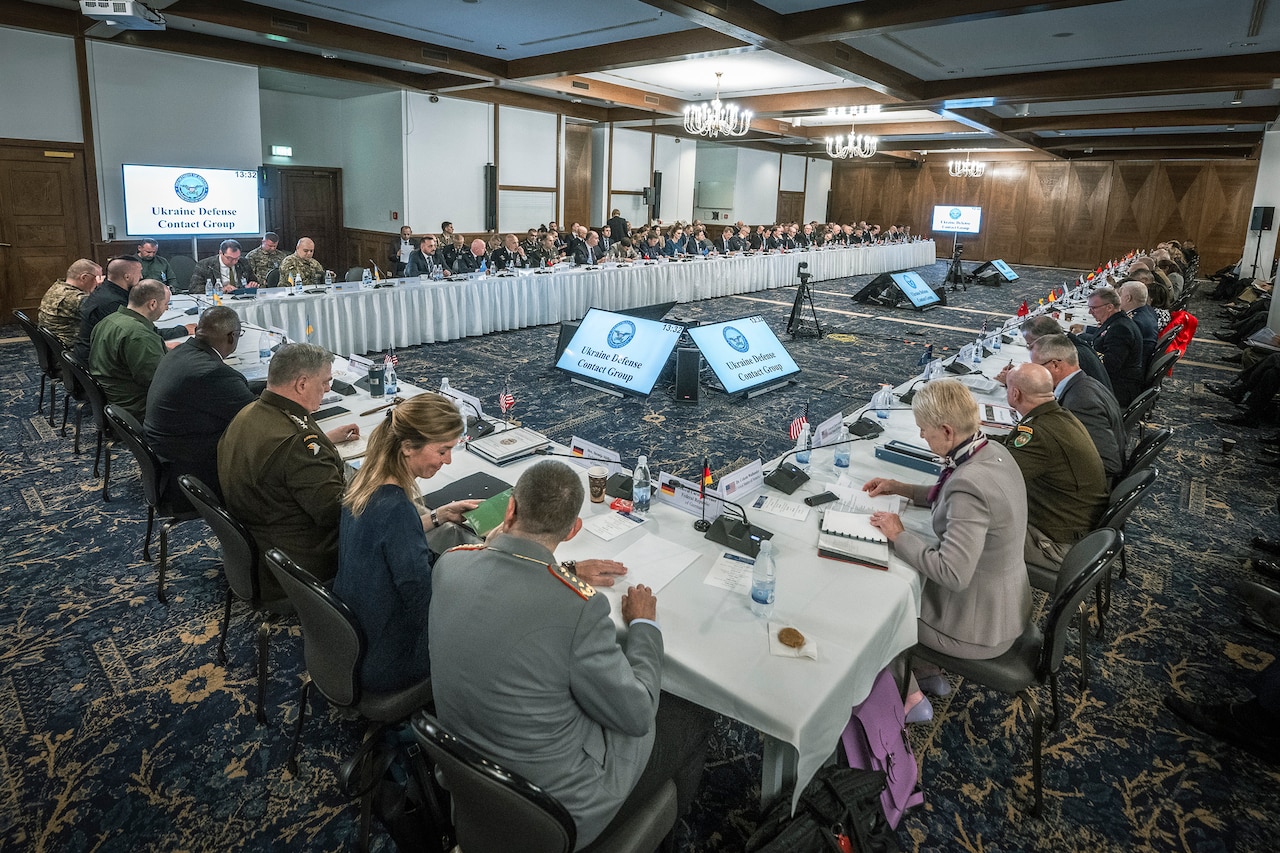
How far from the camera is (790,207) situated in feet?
72.8

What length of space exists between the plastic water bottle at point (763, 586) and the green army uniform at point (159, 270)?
7749 mm

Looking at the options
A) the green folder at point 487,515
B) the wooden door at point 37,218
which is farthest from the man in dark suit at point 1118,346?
the wooden door at point 37,218

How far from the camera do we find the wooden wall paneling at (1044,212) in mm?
20641

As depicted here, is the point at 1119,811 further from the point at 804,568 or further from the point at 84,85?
the point at 84,85

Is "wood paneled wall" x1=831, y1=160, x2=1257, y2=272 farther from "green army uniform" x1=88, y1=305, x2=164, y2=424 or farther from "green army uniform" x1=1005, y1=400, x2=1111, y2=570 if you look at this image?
"green army uniform" x1=88, y1=305, x2=164, y2=424

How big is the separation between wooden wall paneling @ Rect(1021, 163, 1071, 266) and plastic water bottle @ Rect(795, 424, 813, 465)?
2173 cm

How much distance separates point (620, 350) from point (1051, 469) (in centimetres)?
401

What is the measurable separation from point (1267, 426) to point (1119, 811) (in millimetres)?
5841

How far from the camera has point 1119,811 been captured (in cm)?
223

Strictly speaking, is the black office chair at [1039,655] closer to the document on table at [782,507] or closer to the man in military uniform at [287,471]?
the document on table at [782,507]

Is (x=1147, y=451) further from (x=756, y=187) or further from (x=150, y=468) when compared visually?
(x=756, y=187)

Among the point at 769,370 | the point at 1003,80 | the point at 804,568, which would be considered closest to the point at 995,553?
the point at 804,568

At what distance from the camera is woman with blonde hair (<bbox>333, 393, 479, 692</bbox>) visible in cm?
188

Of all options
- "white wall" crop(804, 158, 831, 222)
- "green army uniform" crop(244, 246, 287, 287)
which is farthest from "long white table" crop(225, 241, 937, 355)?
"white wall" crop(804, 158, 831, 222)
